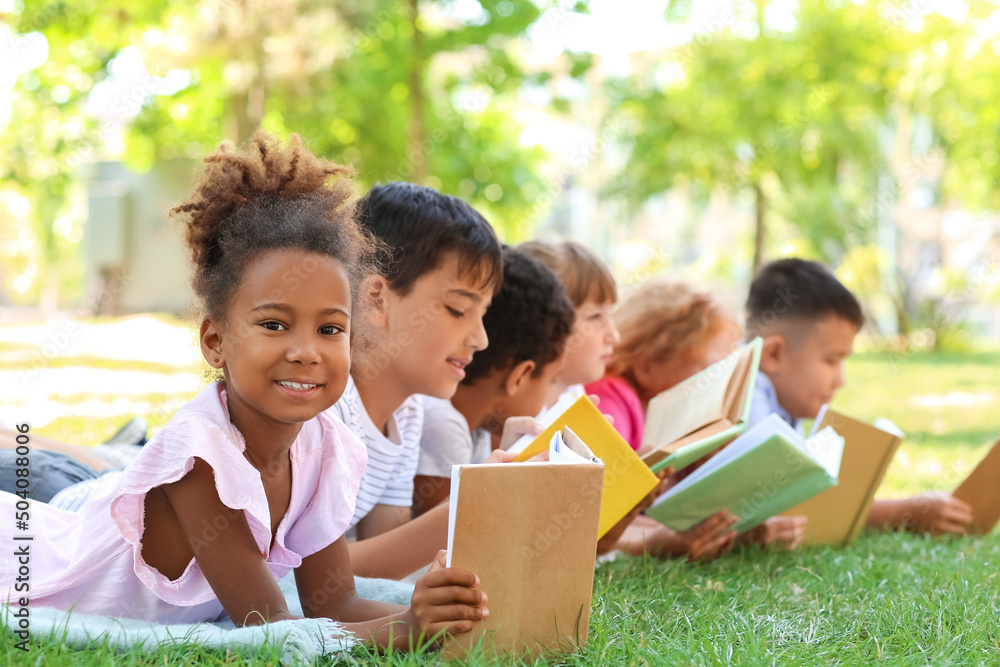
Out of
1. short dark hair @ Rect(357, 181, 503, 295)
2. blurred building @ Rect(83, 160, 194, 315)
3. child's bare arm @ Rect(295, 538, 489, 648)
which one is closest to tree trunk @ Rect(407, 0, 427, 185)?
short dark hair @ Rect(357, 181, 503, 295)

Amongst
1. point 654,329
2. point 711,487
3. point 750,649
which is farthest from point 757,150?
point 750,649

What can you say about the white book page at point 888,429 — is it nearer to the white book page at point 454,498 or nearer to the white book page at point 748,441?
the white book page at point 748,441

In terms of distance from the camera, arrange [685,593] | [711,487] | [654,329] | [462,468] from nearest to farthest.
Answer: [462,468], [685,593], [711,487], [654,329]

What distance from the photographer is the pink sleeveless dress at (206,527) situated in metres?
1.54

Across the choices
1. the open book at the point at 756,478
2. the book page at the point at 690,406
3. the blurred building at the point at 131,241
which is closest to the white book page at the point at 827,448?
the open book at the point at 756,478

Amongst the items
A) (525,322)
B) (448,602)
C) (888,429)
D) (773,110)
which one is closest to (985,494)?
(888,429)

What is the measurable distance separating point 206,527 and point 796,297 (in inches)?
104

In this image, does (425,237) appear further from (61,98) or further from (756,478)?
(61,98)

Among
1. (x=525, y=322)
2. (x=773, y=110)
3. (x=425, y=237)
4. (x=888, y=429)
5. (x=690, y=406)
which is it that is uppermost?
(x=773, y=110)

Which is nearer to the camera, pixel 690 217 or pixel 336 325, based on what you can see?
pixel 336 325

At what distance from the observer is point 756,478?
235 cm

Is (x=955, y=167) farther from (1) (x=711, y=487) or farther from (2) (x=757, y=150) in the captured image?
(1) (x=711, y=487)

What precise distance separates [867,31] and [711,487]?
12576mm

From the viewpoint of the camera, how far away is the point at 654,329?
11.1 feet
